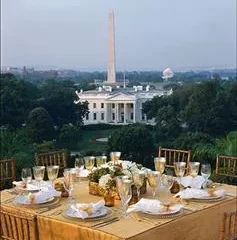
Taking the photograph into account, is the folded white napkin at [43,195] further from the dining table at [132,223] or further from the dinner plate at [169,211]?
the dinner plate at [169,211]

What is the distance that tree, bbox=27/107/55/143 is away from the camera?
6988 millimetres

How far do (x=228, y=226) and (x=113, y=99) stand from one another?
17.3 ft

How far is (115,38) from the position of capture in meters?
6.89

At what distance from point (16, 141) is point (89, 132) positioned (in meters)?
1.62

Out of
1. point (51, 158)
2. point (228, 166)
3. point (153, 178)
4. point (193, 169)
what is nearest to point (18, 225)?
point (153, 178)

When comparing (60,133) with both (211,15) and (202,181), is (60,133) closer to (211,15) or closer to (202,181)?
(211,15)

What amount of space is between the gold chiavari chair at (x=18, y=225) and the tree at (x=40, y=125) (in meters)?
4.79

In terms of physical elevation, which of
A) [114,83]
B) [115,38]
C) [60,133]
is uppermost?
[115,38]

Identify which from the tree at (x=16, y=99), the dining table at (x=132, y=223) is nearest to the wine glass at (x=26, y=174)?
the dining table at (x=132, y=223)

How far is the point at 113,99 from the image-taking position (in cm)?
729

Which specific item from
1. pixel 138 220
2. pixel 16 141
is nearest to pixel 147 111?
pixel 16 141

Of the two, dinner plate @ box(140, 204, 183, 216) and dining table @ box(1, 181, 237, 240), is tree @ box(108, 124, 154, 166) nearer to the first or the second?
dining table @ box(1, 181, 237, 240)

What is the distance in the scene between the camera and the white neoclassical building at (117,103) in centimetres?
695

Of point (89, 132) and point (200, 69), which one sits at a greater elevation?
point (200, 69)
